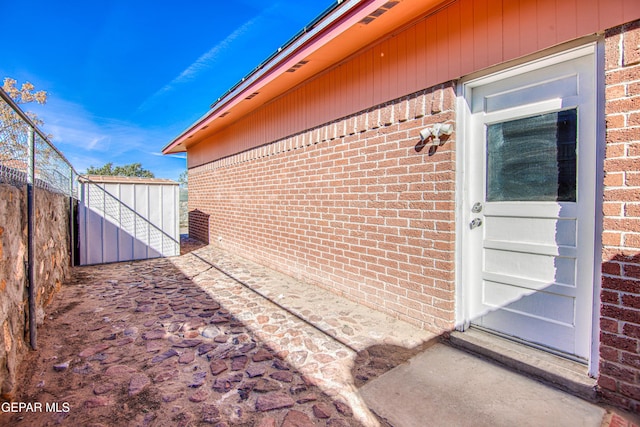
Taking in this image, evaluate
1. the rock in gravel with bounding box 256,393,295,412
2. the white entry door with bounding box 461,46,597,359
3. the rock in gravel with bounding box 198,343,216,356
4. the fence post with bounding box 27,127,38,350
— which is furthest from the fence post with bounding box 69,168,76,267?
the white entry door with bounding box 461,46,597,359

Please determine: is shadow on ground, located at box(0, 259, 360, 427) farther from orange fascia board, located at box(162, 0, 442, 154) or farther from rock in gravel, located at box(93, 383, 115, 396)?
orange fascia board, located at box(162, 0, 442, 154)

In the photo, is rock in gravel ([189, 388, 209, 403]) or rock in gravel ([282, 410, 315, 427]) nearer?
rock in gravel ([282, 410, 315, 427])

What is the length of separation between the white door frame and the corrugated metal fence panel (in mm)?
6243

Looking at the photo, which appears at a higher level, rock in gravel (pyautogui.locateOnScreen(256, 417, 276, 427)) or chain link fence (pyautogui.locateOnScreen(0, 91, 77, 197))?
chain link fence (pyautogui.locateOnScreen(0, 91, 77, 197))

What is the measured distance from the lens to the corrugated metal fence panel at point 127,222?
5785mm

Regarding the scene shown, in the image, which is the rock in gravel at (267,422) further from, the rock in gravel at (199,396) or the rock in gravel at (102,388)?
the rock in gravel at (102,388)

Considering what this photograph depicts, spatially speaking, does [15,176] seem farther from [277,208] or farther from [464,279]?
[464,279]

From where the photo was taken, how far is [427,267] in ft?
8.82

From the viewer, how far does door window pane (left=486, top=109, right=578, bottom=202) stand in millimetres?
1996

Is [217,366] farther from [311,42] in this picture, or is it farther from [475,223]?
[311,42]

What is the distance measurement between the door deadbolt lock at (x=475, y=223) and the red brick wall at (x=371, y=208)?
0.65ft

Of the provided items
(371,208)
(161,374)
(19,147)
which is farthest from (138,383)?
(371,208)

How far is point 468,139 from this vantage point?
8.37 feet

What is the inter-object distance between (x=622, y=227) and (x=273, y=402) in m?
2.30
